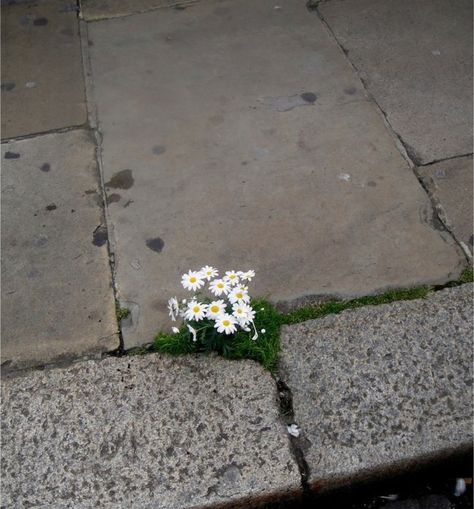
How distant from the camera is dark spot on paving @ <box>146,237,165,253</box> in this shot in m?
2.69

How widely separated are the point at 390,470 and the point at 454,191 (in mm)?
1375

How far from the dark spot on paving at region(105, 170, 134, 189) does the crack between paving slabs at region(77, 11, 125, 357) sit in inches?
1.7

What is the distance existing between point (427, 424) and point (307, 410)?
391 mm

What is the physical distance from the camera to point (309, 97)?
344cm

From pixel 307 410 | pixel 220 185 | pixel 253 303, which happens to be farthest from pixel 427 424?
pixel 220 185

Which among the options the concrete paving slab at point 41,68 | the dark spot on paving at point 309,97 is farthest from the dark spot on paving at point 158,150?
the dark spot on paving at point 309,97

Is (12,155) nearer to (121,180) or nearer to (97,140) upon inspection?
(97,140)

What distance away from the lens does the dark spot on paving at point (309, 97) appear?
11.2 ft

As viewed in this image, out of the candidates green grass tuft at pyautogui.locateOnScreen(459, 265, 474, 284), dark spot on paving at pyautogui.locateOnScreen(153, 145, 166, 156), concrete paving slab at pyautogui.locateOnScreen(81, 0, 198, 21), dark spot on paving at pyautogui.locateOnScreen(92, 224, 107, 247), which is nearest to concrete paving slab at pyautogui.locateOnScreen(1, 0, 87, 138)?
concrete paving slab at pyautogui.locateOnScreen(81, 0, 198, 21)

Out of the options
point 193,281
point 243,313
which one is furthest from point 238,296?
point 193,281

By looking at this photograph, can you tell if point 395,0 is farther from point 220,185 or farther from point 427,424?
point 427,424

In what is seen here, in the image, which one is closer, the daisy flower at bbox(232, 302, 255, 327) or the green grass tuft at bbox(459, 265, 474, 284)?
the daisy flower at bbox(232, 302, 255, 327)

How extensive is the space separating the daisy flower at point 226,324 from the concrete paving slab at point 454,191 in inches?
43.6

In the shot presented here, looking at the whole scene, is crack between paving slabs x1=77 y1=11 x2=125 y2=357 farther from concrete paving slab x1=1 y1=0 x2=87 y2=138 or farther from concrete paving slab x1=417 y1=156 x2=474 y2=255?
concrete paving slab x1=417 y1=156 x2=474 y2=255
